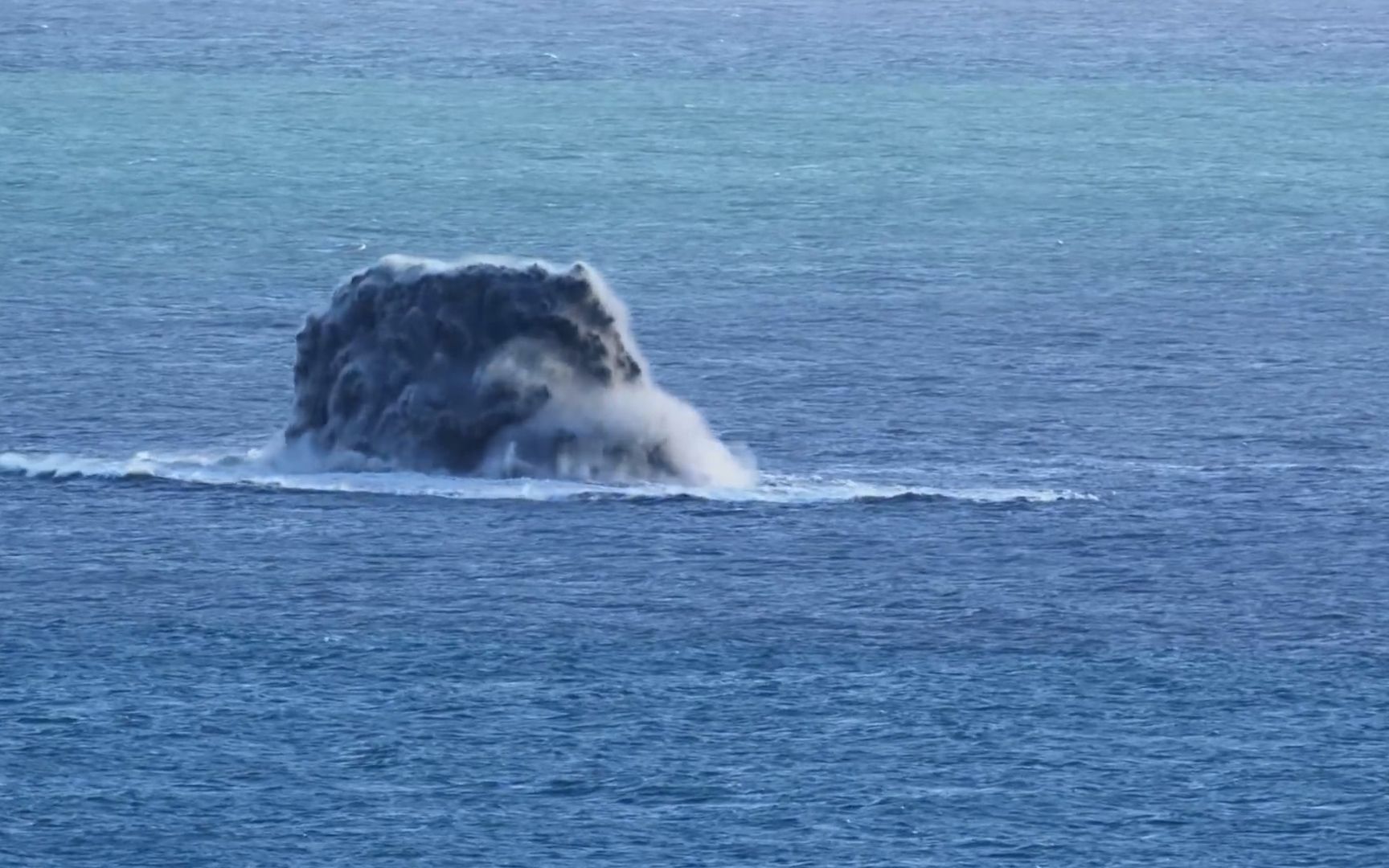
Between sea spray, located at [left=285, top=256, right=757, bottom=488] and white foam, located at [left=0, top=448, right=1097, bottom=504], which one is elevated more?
sea spray, located at [left=285, top=256, right=757, bottom=488]

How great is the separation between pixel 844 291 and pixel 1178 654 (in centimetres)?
8030

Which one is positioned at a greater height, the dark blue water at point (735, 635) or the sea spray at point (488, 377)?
the sea spray at point (488, 377)

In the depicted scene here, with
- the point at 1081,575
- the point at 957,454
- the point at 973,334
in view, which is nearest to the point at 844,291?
the point at 973,334

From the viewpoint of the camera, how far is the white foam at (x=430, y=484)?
140 meters

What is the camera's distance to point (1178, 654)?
121m

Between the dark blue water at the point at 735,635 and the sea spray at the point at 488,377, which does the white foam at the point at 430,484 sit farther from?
the sea spray at the point at 488,377

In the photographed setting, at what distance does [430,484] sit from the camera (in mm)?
140875

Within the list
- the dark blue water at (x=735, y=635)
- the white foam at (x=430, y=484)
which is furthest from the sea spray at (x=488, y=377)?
the dark blue water at (x=735, y=635)

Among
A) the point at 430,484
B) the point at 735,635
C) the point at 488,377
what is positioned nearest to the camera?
the point at 735,635

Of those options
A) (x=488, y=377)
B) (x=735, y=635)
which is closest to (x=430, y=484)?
(x=488, y=377)

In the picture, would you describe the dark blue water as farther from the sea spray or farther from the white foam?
the sea spray

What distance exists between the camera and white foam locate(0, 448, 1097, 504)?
5531 inches

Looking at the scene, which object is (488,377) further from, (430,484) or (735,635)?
(735,635)

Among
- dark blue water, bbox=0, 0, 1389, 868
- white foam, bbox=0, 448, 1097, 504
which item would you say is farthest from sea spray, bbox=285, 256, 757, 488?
dark blue water, bbox=0, 0, 1389, 868
